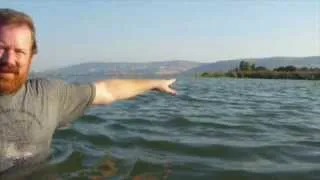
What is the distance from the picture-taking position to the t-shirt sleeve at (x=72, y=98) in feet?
16.6

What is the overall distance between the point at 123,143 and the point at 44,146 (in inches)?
181

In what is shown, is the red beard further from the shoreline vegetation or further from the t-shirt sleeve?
the shoreline vegetation

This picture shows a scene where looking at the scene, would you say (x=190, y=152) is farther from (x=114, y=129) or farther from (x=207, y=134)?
(x=114, y=129)

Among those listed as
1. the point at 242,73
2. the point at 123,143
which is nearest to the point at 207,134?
the point at 123,143

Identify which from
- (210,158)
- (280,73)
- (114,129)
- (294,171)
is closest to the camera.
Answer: (294,171)

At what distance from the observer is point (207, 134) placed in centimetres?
1102

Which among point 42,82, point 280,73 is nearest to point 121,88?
point 42,82

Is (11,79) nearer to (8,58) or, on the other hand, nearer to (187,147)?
(8,58)

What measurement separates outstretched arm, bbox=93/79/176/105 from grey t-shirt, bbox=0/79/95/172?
0.12m

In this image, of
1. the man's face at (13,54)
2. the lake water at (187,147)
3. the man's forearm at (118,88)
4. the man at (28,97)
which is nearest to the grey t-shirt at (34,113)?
the man at (28,97)

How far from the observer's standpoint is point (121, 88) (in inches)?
213

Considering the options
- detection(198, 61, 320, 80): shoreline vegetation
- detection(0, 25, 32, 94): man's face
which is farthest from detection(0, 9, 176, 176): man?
detection(198, 61, 320, 80): shoreline vegetation

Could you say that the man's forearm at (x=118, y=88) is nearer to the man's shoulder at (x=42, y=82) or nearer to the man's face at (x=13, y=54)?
the man's shoulder at (x=42, y=82)

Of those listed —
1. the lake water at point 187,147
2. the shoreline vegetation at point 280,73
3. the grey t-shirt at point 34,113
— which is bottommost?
the shoreline vegetation at point 280,73
